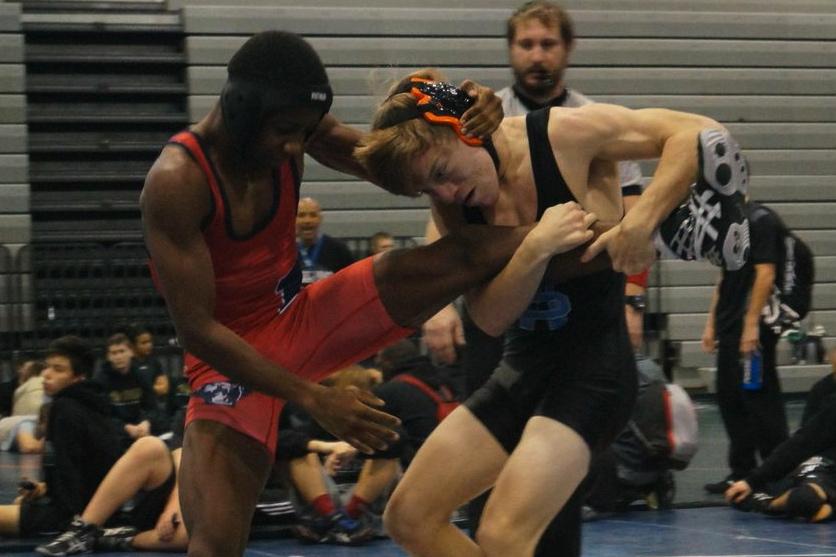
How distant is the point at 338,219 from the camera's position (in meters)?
12.3

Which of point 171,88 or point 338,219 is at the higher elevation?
point 171,88

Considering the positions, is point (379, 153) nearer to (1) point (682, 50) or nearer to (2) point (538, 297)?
(2) point (538, 297)

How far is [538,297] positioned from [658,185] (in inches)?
17.6

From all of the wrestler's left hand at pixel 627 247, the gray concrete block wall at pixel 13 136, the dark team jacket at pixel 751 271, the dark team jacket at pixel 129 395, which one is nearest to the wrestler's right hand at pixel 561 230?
the wrestler's left hand at pixel 627 247

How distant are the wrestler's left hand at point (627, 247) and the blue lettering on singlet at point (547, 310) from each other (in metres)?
0.22

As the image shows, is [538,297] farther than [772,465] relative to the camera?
No

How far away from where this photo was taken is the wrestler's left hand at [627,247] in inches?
137

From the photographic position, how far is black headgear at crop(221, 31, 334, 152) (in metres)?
3.32

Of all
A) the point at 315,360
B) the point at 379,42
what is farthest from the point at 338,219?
the point at 315,360

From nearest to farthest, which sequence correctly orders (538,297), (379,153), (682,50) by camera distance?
(379,153), (538,297), (682,50)

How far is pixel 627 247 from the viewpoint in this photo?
3.49 meters

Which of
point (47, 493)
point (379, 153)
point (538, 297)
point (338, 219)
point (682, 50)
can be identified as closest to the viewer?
point (379, 153)

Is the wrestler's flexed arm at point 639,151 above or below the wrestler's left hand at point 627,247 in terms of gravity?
above

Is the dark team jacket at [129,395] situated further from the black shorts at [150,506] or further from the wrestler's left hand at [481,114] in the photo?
the wrestler's left hand at [481,114]
